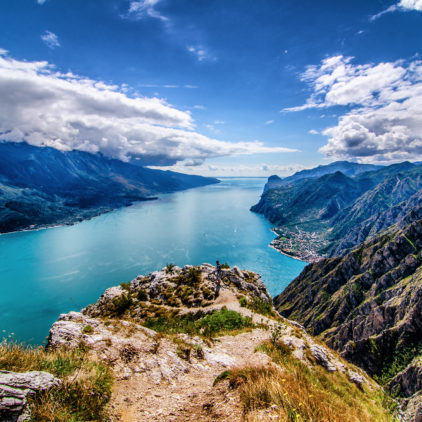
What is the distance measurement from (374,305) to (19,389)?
4879 inches

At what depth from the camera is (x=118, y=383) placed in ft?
28.6

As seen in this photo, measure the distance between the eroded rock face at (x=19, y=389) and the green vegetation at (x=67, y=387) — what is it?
18cm

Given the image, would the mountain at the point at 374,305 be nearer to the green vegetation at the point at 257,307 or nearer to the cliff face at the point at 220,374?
the green vegetation at the point at 257,307

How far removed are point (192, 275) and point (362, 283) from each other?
114 metres

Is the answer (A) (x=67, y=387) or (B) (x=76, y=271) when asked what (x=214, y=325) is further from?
(B) (x=76, y=271)

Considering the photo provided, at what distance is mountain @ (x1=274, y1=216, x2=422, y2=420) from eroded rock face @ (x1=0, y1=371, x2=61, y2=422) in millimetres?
43890

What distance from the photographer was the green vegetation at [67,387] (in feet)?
17.7

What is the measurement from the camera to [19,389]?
5426mm

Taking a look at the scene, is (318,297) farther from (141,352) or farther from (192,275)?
(141,352)

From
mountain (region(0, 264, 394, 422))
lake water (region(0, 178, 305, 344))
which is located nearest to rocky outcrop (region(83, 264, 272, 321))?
mountain (region(0, 264, 394, 422))

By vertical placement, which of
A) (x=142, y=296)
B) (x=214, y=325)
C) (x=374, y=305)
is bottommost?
(x=374, y=305)

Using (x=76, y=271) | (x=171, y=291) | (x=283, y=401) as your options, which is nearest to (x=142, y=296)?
(x=171, y=291)

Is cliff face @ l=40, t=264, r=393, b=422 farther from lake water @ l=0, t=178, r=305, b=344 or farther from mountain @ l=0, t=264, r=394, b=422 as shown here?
lake water @ l=0, t=178, r=305, b=344

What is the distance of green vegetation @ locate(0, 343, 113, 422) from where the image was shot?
5406 millimetres
